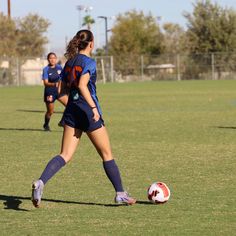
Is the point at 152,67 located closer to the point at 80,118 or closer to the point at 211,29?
the point at 211,29

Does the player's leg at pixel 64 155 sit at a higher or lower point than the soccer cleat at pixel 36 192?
higher

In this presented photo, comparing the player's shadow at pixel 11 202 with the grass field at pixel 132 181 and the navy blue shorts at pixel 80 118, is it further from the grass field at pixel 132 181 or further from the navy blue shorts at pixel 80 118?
the navy blue shorts at pixel 80 118

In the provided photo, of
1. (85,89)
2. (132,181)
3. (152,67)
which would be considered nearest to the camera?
(85,89)

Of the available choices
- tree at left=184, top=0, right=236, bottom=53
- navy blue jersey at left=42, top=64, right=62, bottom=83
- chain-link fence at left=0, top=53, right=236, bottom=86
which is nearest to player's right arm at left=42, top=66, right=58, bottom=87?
navy blue jersey at left=42, top=64, right=62, bottom=83

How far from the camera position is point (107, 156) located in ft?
26.1

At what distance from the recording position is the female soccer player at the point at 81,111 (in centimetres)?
762

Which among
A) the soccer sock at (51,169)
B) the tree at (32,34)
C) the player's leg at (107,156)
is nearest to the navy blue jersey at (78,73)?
the player's leg at (107,156)

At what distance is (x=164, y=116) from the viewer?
21281mm

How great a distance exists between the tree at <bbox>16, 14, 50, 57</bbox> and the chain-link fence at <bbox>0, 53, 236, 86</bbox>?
16.1 metres

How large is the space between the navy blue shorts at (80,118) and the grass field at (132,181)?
2.94 ft

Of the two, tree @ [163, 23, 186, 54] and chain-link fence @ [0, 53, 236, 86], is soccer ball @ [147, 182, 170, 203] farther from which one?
tree @ [163, 23, 186, 54]

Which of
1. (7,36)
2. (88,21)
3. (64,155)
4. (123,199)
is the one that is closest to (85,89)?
(64,155)

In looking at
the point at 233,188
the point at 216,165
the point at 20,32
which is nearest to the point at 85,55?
the point at 233,188

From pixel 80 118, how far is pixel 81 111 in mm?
96
